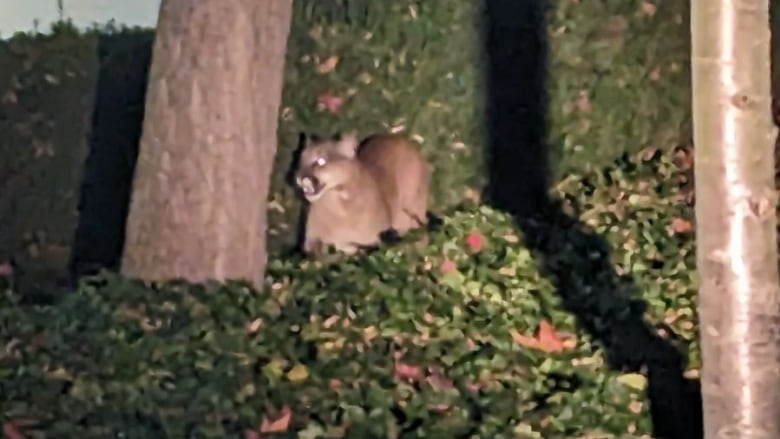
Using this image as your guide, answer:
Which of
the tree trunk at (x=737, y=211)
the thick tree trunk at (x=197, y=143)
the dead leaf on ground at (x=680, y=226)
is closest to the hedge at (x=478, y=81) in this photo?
the dead leaf on ground at (x=680, y=226)

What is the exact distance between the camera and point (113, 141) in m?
9.12

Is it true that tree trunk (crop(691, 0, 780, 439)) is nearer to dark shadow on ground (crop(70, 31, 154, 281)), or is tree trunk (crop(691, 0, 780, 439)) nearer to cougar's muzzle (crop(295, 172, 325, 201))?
cougar's muzzle (crop(295, 172, 325, 201))

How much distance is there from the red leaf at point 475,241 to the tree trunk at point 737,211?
11.7 feet

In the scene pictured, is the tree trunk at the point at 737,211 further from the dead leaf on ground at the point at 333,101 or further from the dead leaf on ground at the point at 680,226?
the dead leaf on ground at the point at 333,101

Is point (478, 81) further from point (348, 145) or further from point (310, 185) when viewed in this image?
point (310, 185)

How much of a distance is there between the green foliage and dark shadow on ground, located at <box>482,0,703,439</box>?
33 mm

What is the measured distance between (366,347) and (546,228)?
257cm

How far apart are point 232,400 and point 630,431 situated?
121 cm

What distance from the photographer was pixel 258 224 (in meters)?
6.36

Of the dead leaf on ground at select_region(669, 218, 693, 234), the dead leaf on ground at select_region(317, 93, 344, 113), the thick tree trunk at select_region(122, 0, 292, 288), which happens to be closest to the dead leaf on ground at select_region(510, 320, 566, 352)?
the thick tree trunk at select_region(122, 0, 292, 288)

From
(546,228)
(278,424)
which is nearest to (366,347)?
(278,424)

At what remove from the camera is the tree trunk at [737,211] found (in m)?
3.55

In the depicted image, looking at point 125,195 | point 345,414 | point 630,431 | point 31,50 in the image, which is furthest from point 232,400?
point 31,50

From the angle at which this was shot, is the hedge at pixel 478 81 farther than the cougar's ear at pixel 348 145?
Yes
